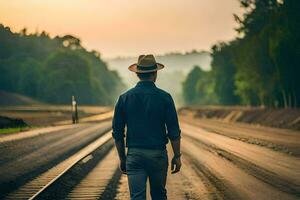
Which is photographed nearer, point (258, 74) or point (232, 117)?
point (232, 117)

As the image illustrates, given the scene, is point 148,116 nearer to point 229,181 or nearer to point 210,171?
point 229,181

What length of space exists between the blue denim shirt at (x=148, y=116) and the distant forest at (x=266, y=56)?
147ft

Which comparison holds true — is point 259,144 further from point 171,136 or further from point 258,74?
point 258,74

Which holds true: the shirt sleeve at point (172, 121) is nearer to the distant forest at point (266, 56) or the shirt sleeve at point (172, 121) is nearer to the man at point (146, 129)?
the man at point (146, 129)

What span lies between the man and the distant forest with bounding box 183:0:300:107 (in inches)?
1767

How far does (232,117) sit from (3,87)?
51012 millimetres

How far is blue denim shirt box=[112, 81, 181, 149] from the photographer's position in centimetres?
577

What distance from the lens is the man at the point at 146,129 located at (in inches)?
226

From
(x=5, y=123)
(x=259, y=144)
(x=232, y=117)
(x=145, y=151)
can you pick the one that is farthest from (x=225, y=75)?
(x=145, y=151)

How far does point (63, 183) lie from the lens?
1249cm

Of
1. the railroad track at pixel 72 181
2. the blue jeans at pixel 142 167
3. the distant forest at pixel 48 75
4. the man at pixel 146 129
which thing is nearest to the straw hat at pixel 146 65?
the man at pixel 146 129

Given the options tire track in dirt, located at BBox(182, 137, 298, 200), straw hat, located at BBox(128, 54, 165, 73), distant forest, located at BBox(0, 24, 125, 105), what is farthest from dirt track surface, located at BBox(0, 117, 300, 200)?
distant forest, located at BBox(0, 24, 125, 105)

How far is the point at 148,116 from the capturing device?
5793mm

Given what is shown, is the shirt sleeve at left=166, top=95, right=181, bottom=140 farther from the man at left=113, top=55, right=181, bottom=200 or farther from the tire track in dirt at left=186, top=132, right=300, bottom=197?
the tire track in dirt at left=186, top=132, right=300, bottom=197
